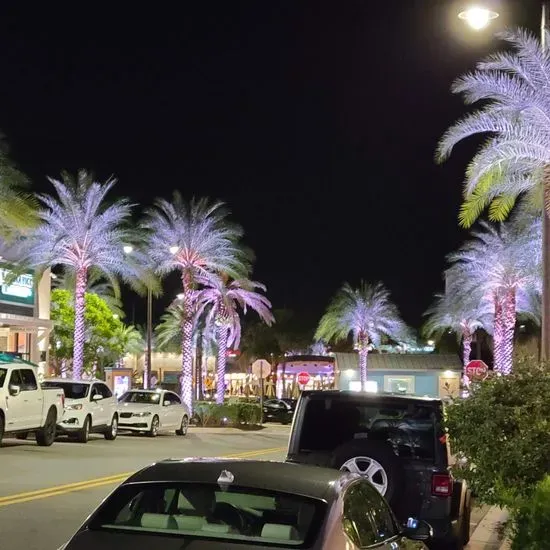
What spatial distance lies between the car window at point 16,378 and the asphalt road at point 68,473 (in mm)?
1565

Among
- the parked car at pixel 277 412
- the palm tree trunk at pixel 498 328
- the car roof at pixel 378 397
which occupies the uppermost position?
the palm tree trunk at pixel 498 328

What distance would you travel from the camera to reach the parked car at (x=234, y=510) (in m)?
4.91

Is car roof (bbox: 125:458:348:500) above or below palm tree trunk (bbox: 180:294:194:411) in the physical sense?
below

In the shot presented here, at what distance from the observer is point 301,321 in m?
96.1

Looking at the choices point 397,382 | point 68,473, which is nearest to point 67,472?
point 68,473

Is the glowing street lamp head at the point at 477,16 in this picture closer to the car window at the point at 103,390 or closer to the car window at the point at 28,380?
the car window at the point at 28,380

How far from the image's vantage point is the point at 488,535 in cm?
1155

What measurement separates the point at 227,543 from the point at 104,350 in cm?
6349

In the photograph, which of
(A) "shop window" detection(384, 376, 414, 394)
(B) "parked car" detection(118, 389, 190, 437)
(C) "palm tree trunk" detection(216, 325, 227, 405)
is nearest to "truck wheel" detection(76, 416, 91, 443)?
(B) "parked car" detection(118, 389, 190, 437)

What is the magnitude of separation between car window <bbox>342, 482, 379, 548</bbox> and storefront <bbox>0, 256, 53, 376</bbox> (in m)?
32.9

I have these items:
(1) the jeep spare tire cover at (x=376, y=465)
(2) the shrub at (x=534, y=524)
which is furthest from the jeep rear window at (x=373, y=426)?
(2) the shrub at (x=534, y=524)

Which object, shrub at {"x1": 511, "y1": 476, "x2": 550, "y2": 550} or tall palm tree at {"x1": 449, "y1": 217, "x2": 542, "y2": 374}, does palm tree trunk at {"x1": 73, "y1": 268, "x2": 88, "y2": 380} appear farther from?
shrub at {"x1": 511, "y1": 476, "x2": 550, "y2": 550}

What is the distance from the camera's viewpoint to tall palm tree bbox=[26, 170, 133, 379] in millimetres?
37062

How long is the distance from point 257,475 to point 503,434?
4829mm
